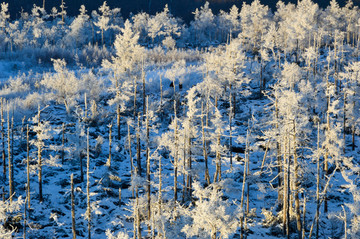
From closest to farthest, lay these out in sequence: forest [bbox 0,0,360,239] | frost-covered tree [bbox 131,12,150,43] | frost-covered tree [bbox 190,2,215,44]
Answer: forest [bbox 0,0,360,239]
frost-covered tree [bbox 131,12,150,43]
frost-covered tree [bbox 190,2,215,44]

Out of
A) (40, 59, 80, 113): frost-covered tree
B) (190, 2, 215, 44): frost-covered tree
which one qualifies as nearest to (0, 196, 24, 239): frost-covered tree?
(40, 59, 80, 113): frost-covered tree

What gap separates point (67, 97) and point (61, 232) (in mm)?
20101

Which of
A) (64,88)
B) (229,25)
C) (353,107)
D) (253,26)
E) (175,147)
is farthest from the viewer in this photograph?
(229,25)

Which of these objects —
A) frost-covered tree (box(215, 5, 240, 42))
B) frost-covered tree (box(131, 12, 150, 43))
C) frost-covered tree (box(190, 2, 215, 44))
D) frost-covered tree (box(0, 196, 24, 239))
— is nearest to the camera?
frost-covered tree (box(0, 196, 24, 239))

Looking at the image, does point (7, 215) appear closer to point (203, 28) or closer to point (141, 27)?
point (141, 27)

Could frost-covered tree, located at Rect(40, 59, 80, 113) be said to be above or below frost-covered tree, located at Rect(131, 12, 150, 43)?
below

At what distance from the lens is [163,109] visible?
41.2 meters

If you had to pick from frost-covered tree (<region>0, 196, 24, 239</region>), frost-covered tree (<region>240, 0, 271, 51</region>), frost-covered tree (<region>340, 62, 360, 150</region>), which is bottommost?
frost-covered tree (<region>0, 196, 24, 239</region>)

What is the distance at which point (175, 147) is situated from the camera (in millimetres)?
22719

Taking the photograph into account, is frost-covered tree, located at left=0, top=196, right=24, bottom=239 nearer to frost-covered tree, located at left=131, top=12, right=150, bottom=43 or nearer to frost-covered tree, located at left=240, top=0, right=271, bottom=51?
frost-covered tree, located at left=240, top=0, right=271, bottom=51

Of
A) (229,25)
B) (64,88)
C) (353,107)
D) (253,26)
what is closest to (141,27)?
(229,25)

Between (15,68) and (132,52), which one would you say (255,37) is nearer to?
(132,52)

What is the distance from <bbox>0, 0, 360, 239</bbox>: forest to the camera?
67.3 ft

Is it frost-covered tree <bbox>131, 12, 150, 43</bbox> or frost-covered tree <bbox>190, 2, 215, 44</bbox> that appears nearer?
frost-covered tree <bbox>131, 12, 150, 43</bbox>
